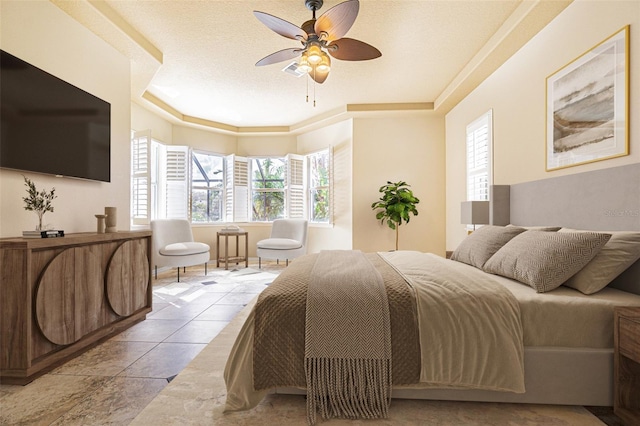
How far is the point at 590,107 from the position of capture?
2168 mm

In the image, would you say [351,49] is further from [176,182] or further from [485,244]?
[176,182]

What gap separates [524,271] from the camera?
1840 mm

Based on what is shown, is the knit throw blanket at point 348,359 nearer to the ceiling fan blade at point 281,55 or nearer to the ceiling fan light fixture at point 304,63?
the ceiling fan light fixture at point 304,63

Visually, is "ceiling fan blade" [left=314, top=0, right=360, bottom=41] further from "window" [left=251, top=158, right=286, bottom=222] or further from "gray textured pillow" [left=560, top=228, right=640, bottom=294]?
"window" [left=251, top=158, right=286, bottom=222]

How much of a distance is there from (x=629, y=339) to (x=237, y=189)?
19.6 ft

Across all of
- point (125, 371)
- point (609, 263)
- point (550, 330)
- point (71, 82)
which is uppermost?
point (71, 82)

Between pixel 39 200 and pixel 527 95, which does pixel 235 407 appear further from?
pixel 527 95

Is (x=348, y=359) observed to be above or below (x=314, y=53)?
below

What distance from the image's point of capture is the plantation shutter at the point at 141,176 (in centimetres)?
425

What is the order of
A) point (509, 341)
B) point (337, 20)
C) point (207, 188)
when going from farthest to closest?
point (207, 188) < point (337, 20) < point (509, 341)

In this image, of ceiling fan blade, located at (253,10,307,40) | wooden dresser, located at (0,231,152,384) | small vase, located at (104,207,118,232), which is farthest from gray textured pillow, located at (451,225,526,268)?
small vase, located at (104,207,118,232)

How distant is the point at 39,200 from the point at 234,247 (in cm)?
423

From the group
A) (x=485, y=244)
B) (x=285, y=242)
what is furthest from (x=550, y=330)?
(x=285, y=242)

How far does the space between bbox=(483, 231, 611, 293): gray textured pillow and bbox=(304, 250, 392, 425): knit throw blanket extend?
0.93m
